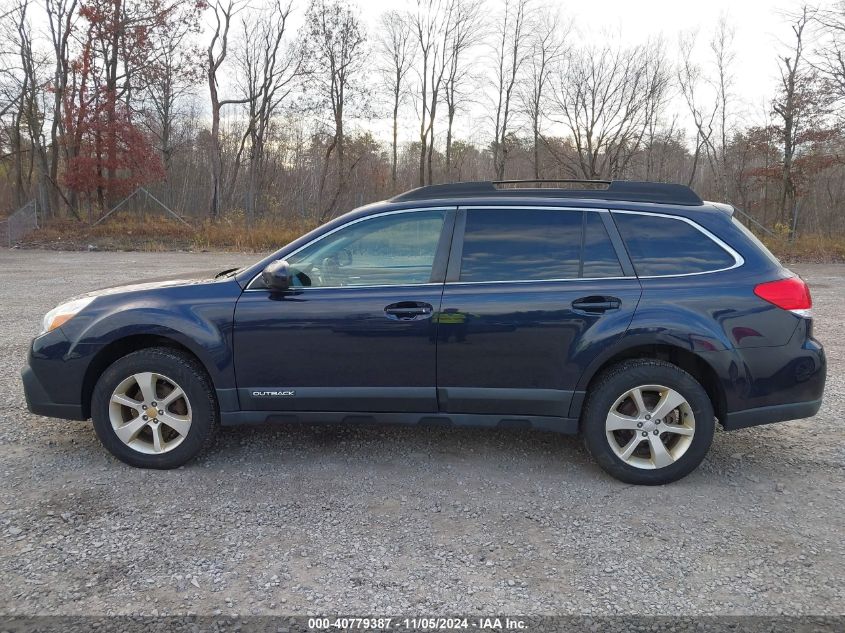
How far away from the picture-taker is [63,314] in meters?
3.75

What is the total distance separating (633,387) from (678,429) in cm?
36

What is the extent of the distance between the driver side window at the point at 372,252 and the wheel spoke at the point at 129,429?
132 centimetres

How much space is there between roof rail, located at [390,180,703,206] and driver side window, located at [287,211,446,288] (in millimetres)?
220

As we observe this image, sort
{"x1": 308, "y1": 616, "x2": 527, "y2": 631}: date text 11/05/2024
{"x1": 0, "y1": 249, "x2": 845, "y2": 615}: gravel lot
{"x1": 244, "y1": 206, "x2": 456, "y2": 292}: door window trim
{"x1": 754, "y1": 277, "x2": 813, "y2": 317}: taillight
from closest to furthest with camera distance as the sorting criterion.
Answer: {"x1": 308, "y1": 616, "x2": 527, "y2": 631}: date text 11/05/2024 < {"x1": 0, "y1": 249, "x2": 845, "y2": 615}: gravel lot < {"x1": 754, "y1": 277, "x2": 813, "y2": 317}: taillight < {"x1": 244, "y1": 206, "x2": 456, "y2": 292}: door window trim

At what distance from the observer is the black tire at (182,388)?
3.59 metres

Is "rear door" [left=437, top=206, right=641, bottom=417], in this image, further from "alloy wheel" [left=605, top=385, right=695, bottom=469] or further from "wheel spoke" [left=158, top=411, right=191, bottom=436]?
"wheel spoke" [left=158, top=411, right=191, bottom=436]

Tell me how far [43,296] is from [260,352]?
9.00 metres

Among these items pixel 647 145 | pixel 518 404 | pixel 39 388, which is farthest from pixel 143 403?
pixel 647 145

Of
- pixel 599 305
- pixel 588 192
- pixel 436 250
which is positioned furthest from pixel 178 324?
pixel 588 192

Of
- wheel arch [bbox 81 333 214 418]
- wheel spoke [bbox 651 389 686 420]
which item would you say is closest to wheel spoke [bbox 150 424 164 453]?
wheel arch [bbox 81 333 214 418]

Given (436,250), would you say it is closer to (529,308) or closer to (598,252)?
(529,308)

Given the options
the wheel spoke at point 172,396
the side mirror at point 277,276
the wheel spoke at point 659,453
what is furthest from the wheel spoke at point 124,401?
the wheel spoke at point 659,453

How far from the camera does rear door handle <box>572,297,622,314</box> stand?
3430 millimetres

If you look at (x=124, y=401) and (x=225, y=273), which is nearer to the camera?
(x=124, y=401)
